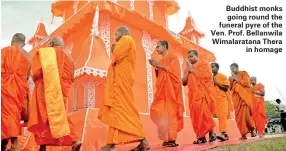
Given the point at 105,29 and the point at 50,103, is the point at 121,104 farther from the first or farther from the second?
the point at 105,29

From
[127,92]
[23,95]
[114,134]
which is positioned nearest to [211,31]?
[127,92]

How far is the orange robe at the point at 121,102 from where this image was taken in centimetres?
372

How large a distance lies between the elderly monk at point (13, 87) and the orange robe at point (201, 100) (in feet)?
9.45

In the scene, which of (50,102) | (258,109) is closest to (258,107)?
(258,109)

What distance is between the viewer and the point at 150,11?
30.4ft

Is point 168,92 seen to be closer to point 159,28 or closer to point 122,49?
point 122,49

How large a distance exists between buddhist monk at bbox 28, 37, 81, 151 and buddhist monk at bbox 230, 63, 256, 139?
13.3 ft

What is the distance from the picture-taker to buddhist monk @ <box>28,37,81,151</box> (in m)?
3.89

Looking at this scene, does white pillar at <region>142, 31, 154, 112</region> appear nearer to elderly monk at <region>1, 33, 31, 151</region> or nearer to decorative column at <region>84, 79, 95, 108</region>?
decorative column at <region>84, 79, 95, 108</region>

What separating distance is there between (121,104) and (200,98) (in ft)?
6.84

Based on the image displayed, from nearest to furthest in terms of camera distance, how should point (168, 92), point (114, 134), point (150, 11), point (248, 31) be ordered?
1. point (114, 134)
2. point (168, 92)
3. point (248, 31)
4. point (150, 11)

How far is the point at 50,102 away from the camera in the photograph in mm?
3939

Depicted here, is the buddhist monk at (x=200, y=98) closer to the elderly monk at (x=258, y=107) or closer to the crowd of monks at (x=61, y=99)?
the crowd of monks at (x=61, y=99)

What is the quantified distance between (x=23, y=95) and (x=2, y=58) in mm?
586
